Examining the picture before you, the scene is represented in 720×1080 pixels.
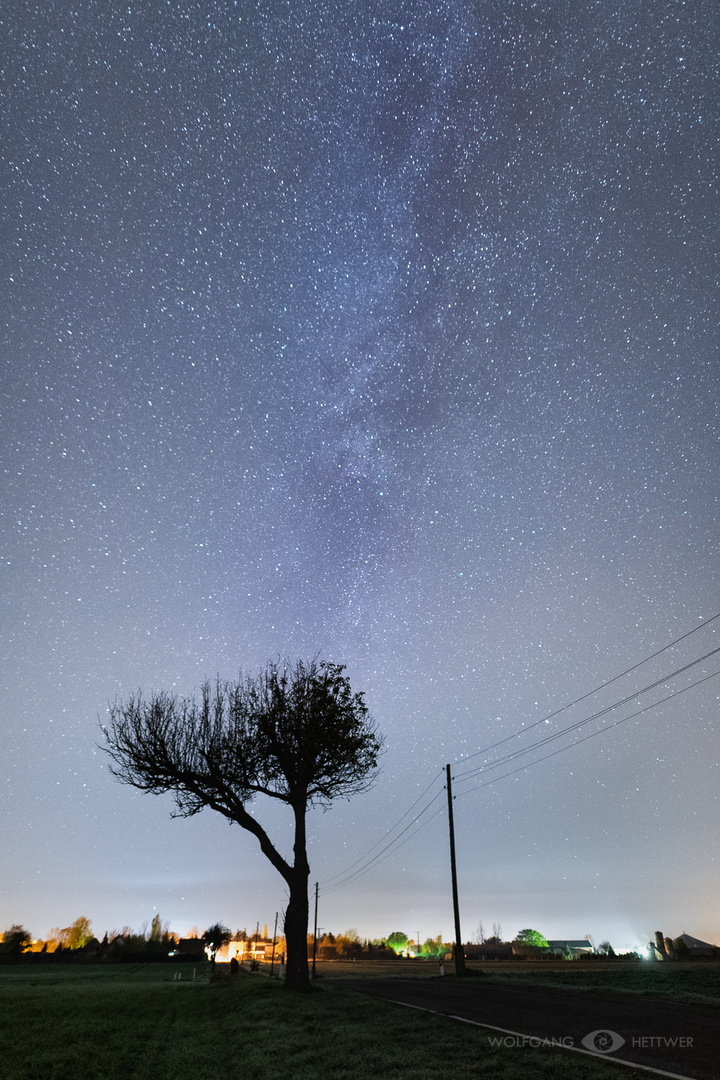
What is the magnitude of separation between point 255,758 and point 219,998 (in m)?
8.74

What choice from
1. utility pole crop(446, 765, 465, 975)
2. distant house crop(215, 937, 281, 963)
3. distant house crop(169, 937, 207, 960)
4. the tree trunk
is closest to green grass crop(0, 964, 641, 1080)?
the tree trunk

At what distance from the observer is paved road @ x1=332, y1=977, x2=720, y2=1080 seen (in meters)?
7.36

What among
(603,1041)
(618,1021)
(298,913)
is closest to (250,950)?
(298,913)

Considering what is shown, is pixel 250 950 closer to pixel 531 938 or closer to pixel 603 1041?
pixel 531 938

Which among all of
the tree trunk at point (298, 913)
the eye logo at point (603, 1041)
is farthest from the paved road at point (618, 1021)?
the tree trunk at point (298, 913)

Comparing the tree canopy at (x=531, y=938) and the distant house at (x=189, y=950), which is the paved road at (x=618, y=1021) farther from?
the tree canopy at (x=531, y=938)

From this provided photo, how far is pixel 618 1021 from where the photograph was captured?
10352 mm

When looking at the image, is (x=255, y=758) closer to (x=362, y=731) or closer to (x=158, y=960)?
(x=362, y=731)

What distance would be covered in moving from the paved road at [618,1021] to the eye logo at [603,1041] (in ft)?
0.05

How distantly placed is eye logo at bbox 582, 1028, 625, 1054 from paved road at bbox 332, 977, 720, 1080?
0.01 meters

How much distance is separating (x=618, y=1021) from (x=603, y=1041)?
2.44 meters

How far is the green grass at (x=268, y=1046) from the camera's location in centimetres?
761

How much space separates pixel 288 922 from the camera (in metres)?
24.5

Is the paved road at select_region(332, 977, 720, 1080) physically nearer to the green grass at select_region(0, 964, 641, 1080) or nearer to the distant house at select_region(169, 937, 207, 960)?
the green grass at select_region(0, 964, 641, 1080)
